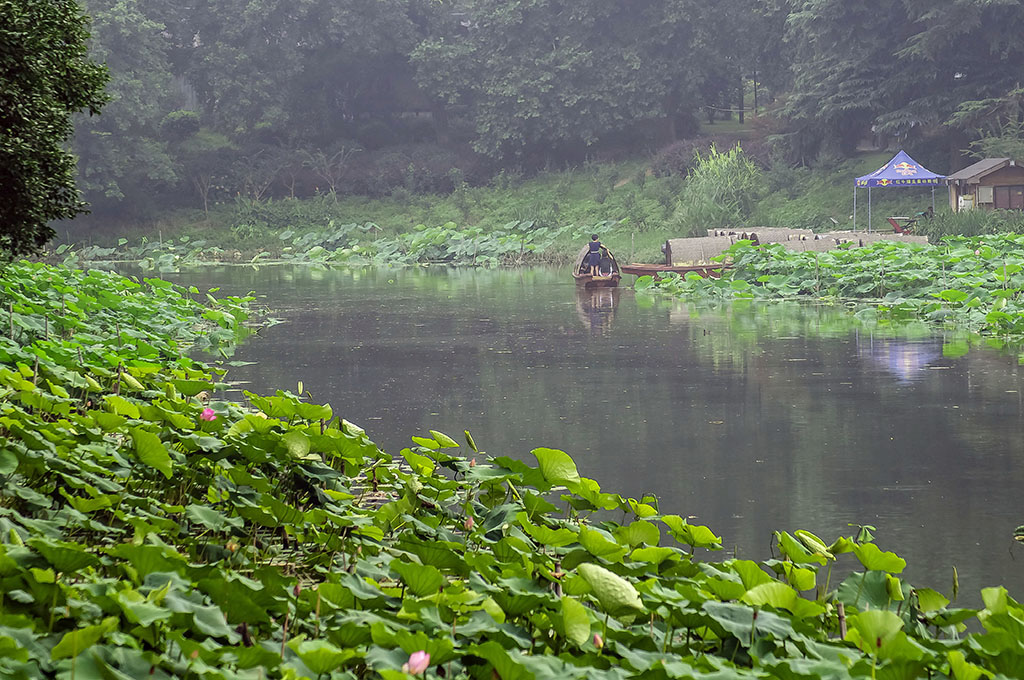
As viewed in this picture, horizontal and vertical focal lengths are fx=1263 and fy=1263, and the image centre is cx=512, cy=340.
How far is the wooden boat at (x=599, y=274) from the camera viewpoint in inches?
856

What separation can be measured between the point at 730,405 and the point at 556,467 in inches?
194

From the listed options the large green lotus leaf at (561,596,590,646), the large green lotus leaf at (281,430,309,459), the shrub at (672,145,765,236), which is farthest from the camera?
the shrub at (672,145,765,236)

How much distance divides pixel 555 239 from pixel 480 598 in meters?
30.6

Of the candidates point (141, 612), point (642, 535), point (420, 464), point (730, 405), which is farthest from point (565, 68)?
point (141, 612)

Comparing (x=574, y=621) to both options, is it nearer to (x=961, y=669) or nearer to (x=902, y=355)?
(x=961, y=669)

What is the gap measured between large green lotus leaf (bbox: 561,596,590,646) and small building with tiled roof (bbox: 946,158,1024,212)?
88.5 ft

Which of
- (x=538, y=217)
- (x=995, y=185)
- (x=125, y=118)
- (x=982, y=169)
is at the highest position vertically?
(x=125, y=118)

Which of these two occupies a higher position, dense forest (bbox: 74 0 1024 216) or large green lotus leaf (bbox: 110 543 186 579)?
dense forest (bbox: 74 0 1024 216)

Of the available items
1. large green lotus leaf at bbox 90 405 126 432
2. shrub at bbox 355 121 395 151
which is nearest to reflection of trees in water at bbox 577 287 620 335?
large green lotus leaf at bbox 90 405 126 432

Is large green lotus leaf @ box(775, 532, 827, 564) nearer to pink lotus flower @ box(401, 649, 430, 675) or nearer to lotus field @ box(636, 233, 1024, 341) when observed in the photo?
pink lotus flower @ box(401, 649, 430, 675)

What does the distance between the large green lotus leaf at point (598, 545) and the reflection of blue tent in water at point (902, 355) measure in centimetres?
695

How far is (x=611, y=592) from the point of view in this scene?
11.1 feet

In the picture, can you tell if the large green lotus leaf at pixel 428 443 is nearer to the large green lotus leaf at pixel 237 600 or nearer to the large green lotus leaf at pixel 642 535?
the large green lotus leaf at pixel 642 535

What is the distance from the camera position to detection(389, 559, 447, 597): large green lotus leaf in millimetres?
3375
